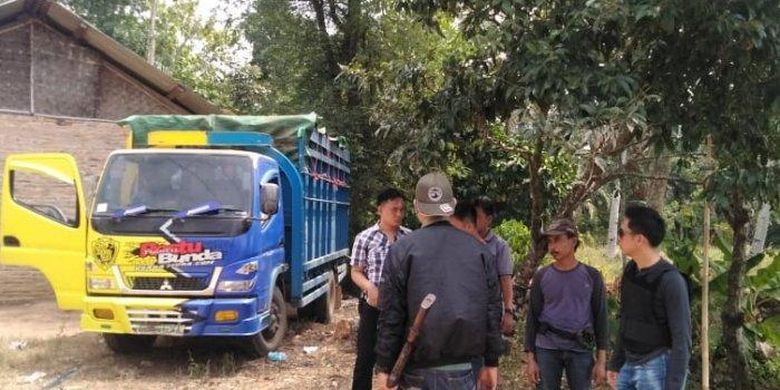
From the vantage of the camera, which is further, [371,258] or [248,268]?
[248,268]

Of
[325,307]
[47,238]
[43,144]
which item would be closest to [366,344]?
[47,238]

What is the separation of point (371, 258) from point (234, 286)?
7.14 ft

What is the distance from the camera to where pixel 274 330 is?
24.5 feet

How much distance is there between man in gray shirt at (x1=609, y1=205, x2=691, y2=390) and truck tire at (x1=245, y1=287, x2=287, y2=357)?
14.4ft

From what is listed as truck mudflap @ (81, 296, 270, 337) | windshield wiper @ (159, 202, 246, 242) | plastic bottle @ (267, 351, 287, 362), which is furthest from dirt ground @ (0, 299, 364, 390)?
windshield wiper @ (159, 202, 246, 242)

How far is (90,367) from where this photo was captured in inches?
270

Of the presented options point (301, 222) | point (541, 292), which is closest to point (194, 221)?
point (301, 222)

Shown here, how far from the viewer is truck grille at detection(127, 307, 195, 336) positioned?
6.24m

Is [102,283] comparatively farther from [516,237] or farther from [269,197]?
[516,237]

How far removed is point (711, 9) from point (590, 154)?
1101mm

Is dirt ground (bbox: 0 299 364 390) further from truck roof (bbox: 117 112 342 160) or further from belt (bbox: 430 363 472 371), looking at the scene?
belt (bbox: 430 363 472 371)

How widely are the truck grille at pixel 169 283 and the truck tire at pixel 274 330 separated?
1026 mm

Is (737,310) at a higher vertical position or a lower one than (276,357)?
higher

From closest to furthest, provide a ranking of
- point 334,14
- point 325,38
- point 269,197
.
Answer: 1. point 269,197
2. point 325,38
3. point 334,14
